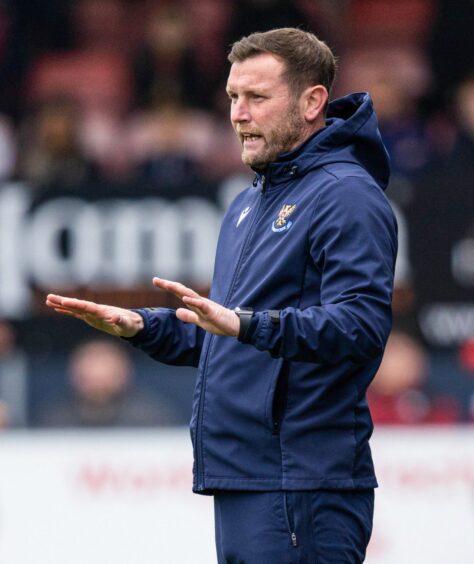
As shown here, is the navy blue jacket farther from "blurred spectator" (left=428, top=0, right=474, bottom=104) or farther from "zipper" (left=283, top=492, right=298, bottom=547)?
"blurred spectator" (left=428, top=0, right=474, bottom=104)

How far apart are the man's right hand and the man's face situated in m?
0.55

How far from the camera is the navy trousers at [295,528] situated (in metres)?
3.45

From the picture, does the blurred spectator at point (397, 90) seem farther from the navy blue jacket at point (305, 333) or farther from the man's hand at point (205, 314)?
the man's hand at point (205, 314)

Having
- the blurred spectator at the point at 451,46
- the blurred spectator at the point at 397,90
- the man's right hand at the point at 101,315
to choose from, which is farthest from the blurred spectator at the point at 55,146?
the man's right hand at the point at 101,315

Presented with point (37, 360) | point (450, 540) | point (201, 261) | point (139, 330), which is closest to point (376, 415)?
point (450, 540)

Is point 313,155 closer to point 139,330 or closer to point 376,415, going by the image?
point 139,330

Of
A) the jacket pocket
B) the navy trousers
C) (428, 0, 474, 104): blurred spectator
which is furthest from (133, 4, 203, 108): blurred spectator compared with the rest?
the navy trousers

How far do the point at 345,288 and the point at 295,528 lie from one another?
64cm

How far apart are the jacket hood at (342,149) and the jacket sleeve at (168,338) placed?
0.55m

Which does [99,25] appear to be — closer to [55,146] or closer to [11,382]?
[55,146]

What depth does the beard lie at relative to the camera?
3691 mm

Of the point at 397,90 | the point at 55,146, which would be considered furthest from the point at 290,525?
the point at 397,90

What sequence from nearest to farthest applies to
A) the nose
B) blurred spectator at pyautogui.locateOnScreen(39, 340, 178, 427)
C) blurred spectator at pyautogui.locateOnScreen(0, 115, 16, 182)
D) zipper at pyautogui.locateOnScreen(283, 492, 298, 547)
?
zipper at pyautogui.locateOnScreen(283, 492, 298, 547) → the nose → blurred spectator at pyautogui.locateOnScreen(39, 340, 178, 427) → blurred spectator at pyautogui.locateOnScreen(0, 115, 16, 182)

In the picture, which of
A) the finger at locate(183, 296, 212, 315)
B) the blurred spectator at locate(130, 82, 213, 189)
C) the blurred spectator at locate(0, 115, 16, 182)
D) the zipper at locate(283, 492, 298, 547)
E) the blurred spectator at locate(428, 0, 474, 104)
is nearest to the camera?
the finger at locate(183, 296, 212, 315)
